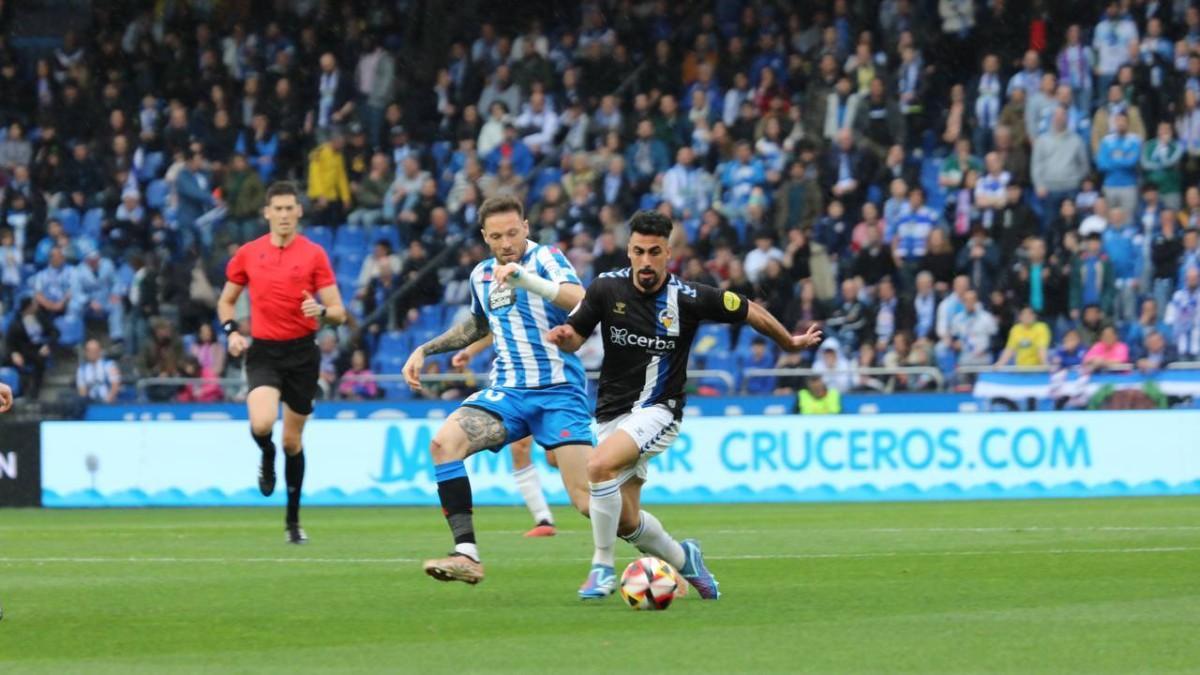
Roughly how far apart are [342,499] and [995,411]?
7.03 m

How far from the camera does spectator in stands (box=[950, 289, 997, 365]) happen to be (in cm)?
2238

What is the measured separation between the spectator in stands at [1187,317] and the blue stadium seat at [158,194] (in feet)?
45.9

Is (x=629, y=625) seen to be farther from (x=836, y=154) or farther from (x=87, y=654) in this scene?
(x=836, y=154)

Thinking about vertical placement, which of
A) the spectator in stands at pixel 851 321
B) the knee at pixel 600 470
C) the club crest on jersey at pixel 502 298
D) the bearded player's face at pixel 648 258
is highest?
the bearded player's face at pixel 648 258

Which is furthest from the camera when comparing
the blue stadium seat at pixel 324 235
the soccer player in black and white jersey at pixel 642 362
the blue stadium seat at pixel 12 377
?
the blue stadium seat at pixel 324 235

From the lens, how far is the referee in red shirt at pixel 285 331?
14695mm

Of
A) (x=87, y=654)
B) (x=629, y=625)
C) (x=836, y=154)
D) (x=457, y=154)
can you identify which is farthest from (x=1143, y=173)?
(x=87, y=654)

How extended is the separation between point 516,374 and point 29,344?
16924mm

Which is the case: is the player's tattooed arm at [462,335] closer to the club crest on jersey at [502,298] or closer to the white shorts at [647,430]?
the club crest on jersey at [502,298]

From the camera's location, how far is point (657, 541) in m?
9.82

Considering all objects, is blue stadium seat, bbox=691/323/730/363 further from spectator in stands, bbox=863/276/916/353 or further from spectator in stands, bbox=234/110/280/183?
spectator in stands, bbox=234/110/280/183

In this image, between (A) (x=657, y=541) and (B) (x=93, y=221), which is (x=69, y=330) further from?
(A) (x=657, y=541)

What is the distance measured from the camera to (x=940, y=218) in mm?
24031

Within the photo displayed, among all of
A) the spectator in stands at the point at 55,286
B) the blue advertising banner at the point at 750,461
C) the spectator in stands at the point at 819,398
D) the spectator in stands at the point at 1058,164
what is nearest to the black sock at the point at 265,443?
the blue advertising banner at the point at 750,461
